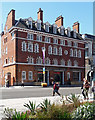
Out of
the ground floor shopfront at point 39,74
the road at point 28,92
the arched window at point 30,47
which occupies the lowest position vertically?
the road at point 28,92

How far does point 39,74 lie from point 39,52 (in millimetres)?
5372

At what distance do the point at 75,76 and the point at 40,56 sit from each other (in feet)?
43.4

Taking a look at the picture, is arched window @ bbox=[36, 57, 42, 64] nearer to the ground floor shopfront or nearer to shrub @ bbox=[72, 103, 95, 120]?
the ground floor shopfront

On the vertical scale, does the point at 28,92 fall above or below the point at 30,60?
below

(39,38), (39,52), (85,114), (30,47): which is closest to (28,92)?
(85,114)

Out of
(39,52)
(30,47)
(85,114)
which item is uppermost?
(30,47)

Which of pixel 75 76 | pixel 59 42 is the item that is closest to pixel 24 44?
pixel 59 42

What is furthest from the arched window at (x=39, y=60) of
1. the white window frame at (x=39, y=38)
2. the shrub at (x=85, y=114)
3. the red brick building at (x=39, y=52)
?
the shrub at (x=85, y=114)

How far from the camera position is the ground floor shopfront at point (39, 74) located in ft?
117

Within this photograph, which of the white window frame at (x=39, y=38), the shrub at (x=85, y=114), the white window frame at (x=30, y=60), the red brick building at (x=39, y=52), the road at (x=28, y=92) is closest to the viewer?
the shrub at (x=85, y=114)

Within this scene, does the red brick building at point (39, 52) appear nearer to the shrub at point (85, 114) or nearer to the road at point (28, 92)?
the road at point (28, 92)

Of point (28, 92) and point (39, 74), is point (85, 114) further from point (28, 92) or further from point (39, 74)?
point (39, 74)

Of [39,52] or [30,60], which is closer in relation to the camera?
[30,60]

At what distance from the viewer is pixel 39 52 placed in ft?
130
